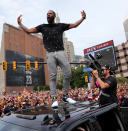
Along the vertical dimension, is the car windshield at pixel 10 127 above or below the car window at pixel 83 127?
above

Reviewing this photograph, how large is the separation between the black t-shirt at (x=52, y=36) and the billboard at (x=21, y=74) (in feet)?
221

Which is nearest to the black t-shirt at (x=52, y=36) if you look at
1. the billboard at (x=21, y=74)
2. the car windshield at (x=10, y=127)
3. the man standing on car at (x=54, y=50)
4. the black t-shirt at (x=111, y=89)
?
the man standing on car at (x=54, y=50)

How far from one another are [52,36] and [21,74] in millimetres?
78067

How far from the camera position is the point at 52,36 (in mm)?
3604

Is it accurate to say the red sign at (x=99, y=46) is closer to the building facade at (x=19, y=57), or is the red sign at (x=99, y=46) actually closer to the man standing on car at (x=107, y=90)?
the man standing on car at (x=107, y=90)

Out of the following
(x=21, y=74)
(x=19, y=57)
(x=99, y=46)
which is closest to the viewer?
(x=99, y=46)

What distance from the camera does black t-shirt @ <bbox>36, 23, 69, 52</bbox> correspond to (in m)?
3.61

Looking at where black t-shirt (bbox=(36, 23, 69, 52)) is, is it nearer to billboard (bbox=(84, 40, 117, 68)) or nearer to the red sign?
billboard (bbox=(84, 40, 117, 68))

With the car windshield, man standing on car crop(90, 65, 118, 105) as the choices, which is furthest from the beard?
the car windshield

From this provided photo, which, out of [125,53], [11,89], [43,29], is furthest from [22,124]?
[11,89]

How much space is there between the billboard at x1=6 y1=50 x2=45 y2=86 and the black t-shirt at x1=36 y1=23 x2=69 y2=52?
6735 centimetres

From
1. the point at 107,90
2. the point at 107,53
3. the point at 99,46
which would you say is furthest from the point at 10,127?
the point at 99,46

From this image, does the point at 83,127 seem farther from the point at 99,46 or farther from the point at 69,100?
the point at 99,46

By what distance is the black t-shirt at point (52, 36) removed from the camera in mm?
3611
